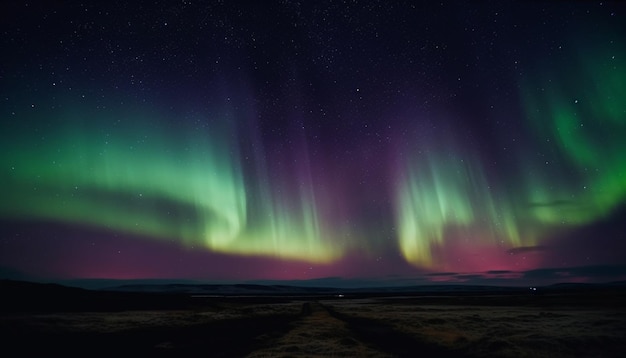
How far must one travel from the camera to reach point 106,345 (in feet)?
84.9

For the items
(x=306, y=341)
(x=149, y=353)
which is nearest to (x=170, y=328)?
(x=149, y=353)

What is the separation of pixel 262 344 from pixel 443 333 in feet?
51.2

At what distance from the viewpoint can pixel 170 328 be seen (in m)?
34.3

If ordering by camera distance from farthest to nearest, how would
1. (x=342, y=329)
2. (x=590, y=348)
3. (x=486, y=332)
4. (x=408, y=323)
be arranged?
(x=408, y=323) < (x=342, y=329) < (x=486, y=332) < (x=590, y=348)

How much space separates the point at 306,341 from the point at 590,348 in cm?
1859

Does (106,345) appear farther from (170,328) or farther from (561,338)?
(561,338)

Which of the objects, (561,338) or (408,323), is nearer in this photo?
(561,338)

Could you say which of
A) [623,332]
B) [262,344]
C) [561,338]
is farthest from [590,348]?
[262,344]

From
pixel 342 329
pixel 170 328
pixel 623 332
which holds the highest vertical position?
pixel 170 328

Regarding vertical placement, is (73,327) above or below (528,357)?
above

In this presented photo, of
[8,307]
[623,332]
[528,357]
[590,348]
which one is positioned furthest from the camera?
[8,307]

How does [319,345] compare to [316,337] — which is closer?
[319,345]

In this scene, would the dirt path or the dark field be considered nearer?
the dirt path

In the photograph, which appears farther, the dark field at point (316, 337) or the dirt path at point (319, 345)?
the dark field at point (316, 337)
